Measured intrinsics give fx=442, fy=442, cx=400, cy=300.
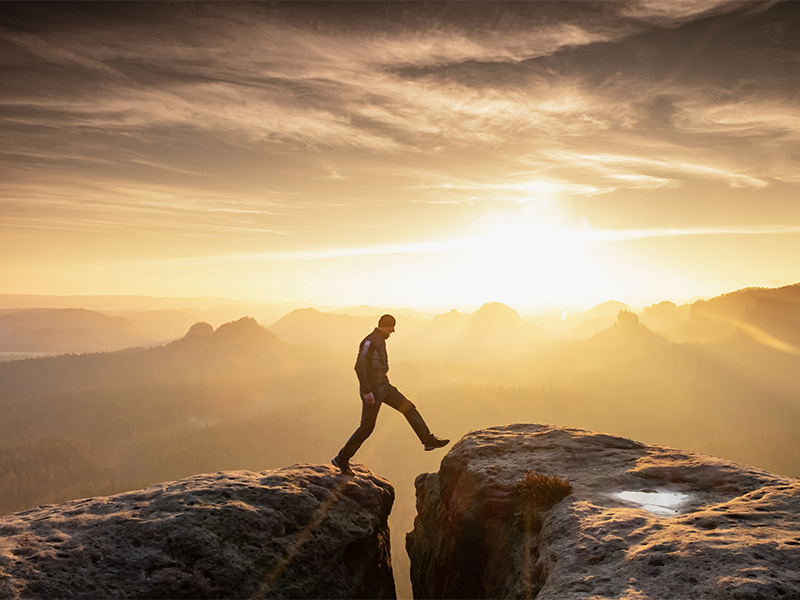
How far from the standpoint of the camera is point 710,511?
8.62 metres

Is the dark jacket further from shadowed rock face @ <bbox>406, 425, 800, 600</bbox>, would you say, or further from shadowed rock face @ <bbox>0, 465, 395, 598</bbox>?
shadowed rock face @ <bbox>406, 425, 800, 600</bbox>

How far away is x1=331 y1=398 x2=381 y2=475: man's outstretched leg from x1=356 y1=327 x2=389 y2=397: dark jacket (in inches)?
18.8

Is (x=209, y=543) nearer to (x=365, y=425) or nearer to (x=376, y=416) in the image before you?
(x=365, y=425)

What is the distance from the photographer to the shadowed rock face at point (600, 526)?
21.3 feet

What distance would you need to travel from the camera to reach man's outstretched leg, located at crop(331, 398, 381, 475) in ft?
41.1

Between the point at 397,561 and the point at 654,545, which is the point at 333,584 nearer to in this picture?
the point at 654,545

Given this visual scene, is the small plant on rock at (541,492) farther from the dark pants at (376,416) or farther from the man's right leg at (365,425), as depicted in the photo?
the man's right leg at (365,425)

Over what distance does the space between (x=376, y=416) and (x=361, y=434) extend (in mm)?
662

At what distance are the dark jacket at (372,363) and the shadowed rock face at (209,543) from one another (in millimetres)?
3174

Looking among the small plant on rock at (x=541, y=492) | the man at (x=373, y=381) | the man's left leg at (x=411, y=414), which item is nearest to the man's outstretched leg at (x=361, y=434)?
the man at (x=373, y=381)

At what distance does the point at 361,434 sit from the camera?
12.8 metres

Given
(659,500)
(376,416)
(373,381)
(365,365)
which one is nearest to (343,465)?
(376,416)

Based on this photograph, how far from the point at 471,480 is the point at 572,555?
14.9 ft

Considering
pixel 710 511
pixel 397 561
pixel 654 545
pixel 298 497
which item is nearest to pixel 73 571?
pixel 298 497
